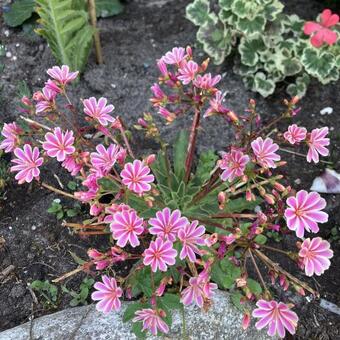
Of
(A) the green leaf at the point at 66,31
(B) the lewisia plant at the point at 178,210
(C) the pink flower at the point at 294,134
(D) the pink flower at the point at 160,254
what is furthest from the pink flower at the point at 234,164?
(A) the green leaf at the point at 66,31

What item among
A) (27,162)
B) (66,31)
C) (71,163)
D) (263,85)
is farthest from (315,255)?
(66,31)

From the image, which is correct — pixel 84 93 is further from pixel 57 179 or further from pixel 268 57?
pixel 268 57

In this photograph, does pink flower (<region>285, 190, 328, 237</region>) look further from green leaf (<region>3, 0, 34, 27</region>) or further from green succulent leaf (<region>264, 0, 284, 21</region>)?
green leaf (<region>3, 0, 34, 27</region>)

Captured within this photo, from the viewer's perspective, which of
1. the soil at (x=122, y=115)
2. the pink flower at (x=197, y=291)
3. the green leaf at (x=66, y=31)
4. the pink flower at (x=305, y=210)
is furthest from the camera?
the green leaf at (x=66, y=31)

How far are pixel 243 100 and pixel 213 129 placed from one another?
245 mm

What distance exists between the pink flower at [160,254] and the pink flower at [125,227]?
5 cm

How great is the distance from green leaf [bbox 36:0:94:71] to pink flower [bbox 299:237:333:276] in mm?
1503

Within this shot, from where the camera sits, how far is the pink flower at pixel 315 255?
1.55m

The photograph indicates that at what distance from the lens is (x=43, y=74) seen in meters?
2.78

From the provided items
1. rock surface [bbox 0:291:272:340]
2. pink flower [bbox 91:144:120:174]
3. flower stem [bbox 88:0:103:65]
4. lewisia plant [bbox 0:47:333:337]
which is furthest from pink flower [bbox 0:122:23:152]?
flower stem [bbox 88:0:103:65]

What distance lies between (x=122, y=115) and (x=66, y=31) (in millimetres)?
456

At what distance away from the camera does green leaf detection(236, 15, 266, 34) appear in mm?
2594

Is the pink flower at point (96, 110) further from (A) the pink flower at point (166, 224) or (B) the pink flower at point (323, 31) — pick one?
(B) the pink flower at point (323, 31)

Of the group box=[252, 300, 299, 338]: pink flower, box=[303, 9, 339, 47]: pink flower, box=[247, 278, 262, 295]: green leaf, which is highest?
box=[303, 9, 339, 47]: pink flower
